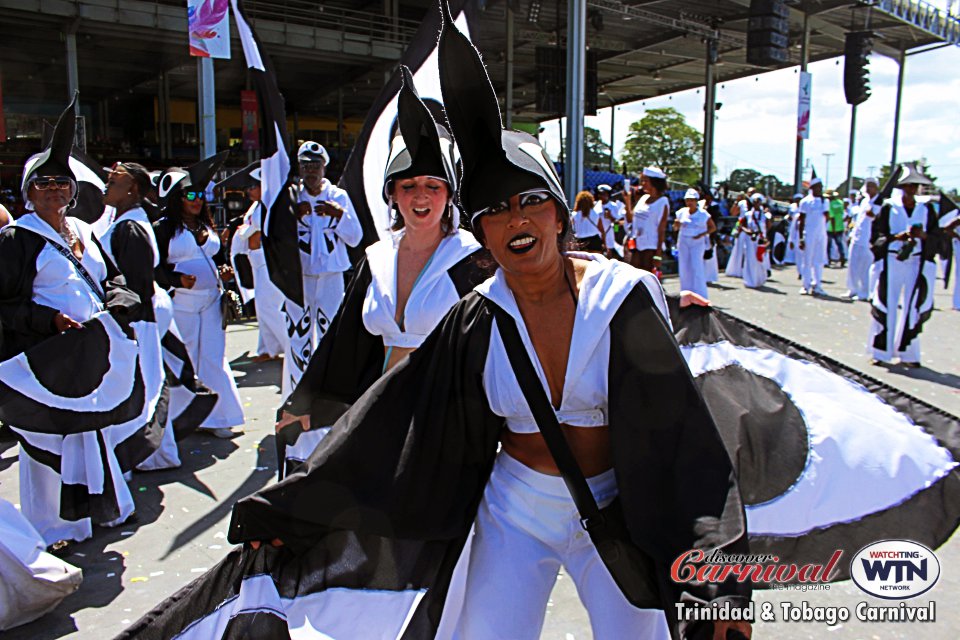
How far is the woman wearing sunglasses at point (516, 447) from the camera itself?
6.27 feet

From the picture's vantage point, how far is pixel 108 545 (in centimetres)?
436

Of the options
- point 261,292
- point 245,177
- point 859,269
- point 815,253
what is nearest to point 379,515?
point 245,177

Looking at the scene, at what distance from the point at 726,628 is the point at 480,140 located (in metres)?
1.32

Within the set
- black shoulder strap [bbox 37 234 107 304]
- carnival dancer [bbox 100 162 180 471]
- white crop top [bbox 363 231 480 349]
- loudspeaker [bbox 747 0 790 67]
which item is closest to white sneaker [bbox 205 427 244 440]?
carnival dancer [bbox 100 162 180 471]

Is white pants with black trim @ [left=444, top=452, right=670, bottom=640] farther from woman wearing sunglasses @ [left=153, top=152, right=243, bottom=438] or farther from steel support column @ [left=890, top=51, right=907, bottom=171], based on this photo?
steel support column @ [left=890, top=51, right=907, bottom=171]

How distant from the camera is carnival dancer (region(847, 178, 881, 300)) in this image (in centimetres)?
1241

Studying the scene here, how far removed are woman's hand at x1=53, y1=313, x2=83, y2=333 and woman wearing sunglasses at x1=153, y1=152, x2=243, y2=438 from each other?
184 cm

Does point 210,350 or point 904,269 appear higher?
point 904,269

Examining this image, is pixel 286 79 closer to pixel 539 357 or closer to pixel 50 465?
pixel 50 465

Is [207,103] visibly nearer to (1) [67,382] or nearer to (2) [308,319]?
(2) [308,319]

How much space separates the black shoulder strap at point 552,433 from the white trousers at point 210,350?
4.90 meters

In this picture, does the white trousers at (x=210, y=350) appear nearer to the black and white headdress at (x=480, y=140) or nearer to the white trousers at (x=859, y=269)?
the black and white headdress at (x=480, y=140)

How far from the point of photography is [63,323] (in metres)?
4.10

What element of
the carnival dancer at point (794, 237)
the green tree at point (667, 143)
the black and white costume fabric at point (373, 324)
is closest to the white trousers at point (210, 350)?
the black and white costume fabric at point (373, 324)
